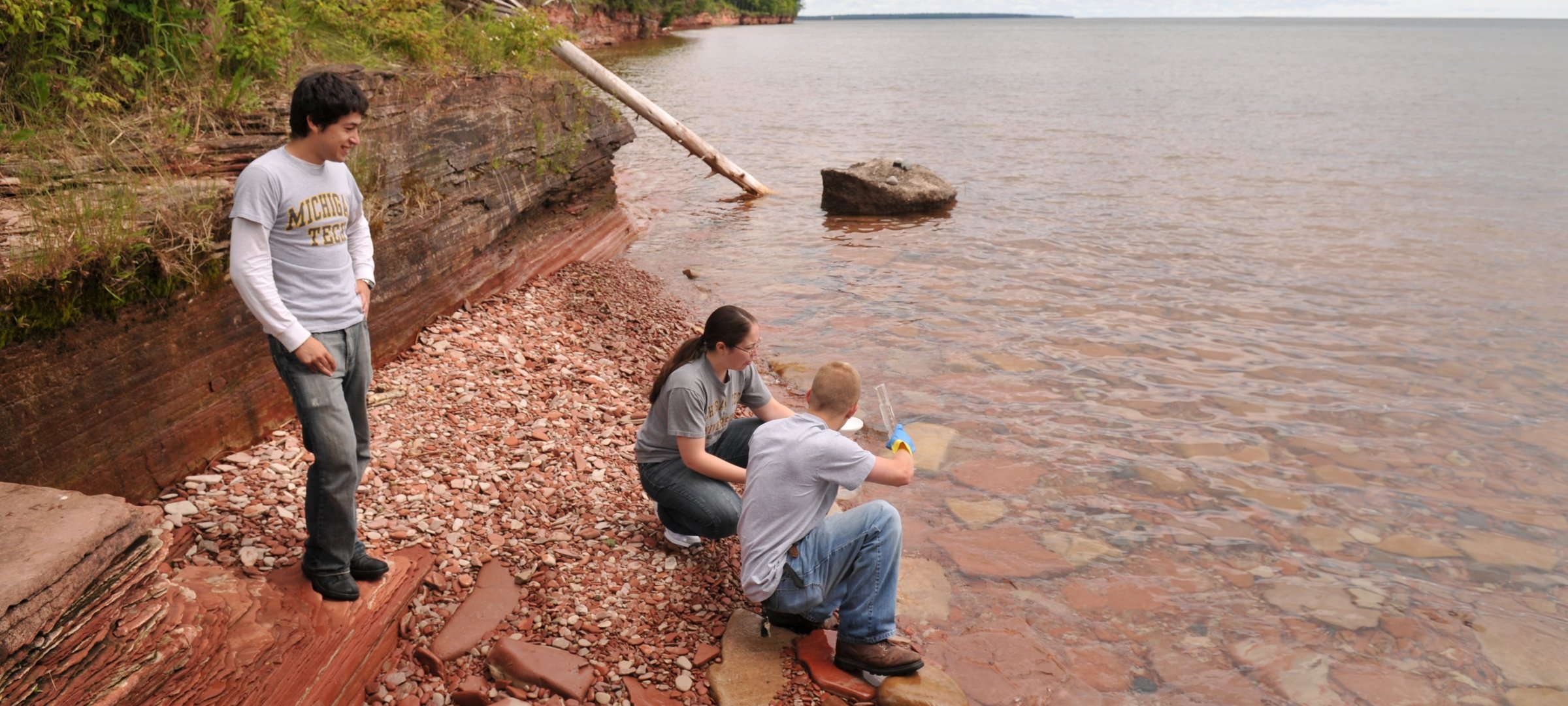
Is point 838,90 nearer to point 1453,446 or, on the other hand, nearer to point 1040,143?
point 1040,143

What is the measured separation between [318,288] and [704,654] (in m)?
2.30

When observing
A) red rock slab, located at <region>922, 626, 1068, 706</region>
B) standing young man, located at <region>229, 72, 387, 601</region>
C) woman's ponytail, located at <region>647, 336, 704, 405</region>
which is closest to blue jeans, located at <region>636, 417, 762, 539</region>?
woman's ponytail, located at <region>647, 336, 704, 405</region>

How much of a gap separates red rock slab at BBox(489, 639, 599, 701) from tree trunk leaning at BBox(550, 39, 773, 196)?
9.07 m

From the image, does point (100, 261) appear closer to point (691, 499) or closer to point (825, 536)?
point (691, 499)

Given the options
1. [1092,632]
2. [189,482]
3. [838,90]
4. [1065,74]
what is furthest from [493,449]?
[1065,74]

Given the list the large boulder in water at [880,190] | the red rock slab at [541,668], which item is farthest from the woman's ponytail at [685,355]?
the large boulder in water at [880,190]

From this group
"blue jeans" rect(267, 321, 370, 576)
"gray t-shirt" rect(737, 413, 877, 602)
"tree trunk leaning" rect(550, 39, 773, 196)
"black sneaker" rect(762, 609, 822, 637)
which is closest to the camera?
"blue jeans" rect(267, 321, 370, 576)

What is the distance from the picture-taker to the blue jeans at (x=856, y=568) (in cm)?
427

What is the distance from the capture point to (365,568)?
412cm

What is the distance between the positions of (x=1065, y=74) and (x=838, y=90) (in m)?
19.7

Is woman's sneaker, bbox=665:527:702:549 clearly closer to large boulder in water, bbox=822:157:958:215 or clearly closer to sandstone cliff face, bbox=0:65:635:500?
sandstone cliff face, bbox=0:65:635:500

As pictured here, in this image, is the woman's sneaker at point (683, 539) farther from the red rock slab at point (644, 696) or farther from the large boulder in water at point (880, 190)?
the large boulder in water at point (880, 190)

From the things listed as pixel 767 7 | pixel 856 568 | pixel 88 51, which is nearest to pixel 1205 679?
pixel 856 568

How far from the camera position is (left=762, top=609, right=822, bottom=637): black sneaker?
14.7 ft
